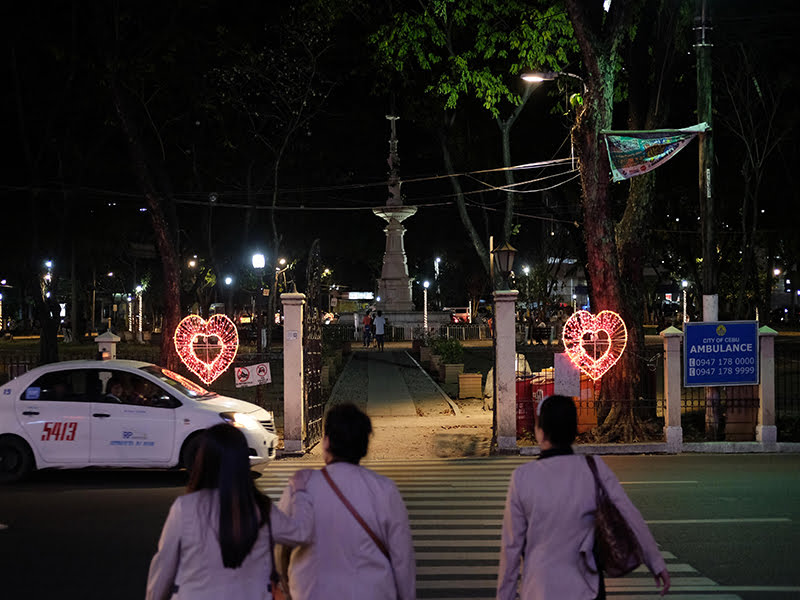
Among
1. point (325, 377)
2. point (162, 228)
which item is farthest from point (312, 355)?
point (325, 377)

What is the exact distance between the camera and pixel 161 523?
10172 millimetres

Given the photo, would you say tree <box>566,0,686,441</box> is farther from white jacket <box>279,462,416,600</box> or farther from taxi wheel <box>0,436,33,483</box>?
white jacket <box>279,462,416,600</box>

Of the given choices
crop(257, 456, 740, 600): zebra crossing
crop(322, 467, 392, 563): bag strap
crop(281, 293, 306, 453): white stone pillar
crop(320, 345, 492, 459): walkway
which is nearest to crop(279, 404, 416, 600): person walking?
crop(322, 467, 392, 563): bag strap

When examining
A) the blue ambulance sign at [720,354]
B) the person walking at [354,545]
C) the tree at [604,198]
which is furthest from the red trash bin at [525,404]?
the person walking at [354,545]

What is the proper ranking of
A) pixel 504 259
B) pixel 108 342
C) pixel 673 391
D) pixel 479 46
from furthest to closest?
pixel 479 46 → pixel 504 259 → pixel 108 342 → pixel 673 391

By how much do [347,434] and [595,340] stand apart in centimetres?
Answer: 1263

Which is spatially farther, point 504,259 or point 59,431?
point 504,259

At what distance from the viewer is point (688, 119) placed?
1193 inches

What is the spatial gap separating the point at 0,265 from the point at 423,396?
2516 centimetres

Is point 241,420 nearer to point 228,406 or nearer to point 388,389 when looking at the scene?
point 228,406

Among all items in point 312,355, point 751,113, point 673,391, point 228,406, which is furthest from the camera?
point 751,113

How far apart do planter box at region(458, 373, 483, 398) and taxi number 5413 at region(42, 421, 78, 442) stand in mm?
13968

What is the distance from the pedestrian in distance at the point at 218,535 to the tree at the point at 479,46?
78.5 feet

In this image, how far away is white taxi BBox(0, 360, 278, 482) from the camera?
12.7 m
